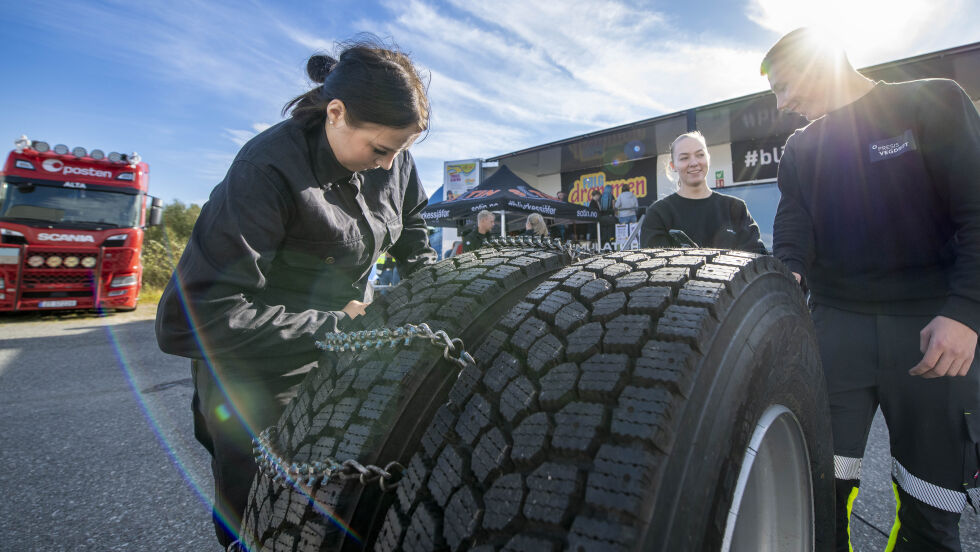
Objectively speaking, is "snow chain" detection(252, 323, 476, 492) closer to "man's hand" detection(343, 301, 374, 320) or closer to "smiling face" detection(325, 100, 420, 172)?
"man's hand" detection(343, 301, 374, 320)

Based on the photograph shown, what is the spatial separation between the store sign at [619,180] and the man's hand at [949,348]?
12.6 m

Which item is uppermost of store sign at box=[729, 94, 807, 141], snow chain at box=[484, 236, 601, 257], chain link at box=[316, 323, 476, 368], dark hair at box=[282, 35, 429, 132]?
store sign at box=[729, 94, 807, 141]

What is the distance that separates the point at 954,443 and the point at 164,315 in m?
2.20

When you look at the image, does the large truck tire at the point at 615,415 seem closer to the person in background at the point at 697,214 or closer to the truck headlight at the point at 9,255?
the person in background at the point at 697,214

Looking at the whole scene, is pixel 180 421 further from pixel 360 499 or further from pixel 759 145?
pixel 759 145

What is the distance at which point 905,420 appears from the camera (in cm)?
154

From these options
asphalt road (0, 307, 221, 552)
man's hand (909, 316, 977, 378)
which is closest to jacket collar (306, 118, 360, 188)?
asphalt road (0, 307, 221, 552)

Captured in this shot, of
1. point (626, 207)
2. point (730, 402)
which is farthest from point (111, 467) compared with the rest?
point (626, 207)

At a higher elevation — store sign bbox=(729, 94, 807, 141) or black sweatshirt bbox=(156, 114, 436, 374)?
store sign bbox=(729, 94, 807, 141)

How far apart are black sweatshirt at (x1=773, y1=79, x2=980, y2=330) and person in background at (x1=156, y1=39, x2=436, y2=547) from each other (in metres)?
1.44

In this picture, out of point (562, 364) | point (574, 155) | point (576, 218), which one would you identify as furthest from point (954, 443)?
point (574, 155)

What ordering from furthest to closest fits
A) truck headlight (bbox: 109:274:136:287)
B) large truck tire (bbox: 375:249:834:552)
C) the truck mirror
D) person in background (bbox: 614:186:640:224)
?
person in background (bbox: 614:186:640:224) → the truck mirror → truck headlight (bbox: 109:274:136:287) → large truck tire (bbox: 375:249:834:552)

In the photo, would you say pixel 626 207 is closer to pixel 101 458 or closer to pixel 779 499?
pixel 101 458

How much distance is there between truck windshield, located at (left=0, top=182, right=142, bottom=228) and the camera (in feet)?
29.4
